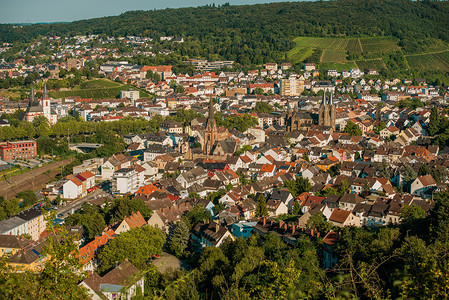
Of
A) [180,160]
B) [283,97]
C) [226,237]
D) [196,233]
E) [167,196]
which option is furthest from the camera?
[283,97]

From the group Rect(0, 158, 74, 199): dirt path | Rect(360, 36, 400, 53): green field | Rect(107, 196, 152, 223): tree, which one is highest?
A: Rect(360, 36, 400, 53): green field

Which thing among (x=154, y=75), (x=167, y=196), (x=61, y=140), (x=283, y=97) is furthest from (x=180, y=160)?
(x=154, y=75)

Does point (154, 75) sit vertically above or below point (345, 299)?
below

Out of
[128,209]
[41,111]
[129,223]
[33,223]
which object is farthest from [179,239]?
[41,111]

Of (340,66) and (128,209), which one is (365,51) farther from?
(128,209)

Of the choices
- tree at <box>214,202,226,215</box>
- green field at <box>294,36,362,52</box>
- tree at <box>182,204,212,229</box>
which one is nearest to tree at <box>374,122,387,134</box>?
tree at <box>214,202,226,215</box>

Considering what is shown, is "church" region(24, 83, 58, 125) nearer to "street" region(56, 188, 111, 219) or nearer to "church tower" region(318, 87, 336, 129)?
"street" region(56, 188, 111, 219)

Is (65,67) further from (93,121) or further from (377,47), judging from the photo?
(377,47)
